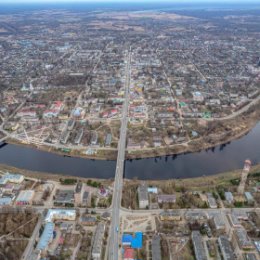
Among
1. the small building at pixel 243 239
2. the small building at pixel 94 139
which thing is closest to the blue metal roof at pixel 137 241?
the small building at pixel 243 239

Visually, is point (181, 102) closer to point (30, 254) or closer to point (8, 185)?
point (8, 185)

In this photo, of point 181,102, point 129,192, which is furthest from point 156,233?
point 181,102

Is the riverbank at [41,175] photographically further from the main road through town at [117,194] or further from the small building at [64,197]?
the small building at [64,197]

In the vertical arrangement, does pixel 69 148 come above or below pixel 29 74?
below

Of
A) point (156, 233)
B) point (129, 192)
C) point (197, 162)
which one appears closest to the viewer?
point (156, 233)

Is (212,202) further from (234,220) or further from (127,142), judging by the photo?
(127,142)
